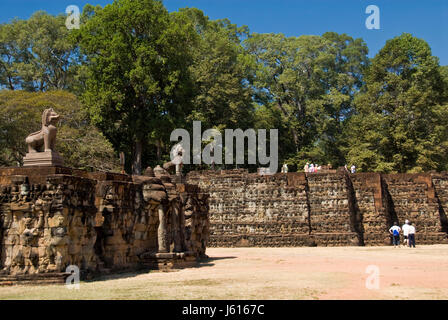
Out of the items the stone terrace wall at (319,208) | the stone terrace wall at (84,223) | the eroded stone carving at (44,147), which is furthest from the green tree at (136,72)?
the eroded stone carving at (44,147)

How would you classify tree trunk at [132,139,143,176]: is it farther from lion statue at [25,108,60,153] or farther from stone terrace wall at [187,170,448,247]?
lion statue at [25,108,60,153]

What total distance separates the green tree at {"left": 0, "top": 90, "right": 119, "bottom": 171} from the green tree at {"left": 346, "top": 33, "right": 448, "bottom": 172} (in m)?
18.6

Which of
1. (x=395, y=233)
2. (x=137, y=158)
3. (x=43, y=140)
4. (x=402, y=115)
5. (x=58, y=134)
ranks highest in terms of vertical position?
(x=402, y=115)

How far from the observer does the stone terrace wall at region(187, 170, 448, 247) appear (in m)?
29.8

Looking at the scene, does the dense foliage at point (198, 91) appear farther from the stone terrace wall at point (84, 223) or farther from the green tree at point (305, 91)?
the stone terrace wall at point (84, 223)

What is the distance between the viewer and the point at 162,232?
16281mm

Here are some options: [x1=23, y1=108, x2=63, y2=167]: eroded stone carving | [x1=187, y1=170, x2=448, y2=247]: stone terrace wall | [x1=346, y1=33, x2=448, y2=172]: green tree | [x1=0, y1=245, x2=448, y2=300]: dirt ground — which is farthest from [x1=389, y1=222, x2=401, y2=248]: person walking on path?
[x1=23, y1=108, x2=63, y2=167]: eroded stone carving

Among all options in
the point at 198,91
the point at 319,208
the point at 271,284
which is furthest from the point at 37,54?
the point at 271,284

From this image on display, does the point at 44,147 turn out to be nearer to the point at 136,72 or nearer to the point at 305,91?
the point at 136,72

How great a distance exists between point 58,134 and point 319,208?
16092 millimetres

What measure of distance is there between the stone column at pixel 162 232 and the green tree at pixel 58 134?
1749cm

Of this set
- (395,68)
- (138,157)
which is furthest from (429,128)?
Result: (138,157)

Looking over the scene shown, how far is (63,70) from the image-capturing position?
163ft

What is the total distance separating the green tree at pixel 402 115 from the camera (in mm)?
39656
